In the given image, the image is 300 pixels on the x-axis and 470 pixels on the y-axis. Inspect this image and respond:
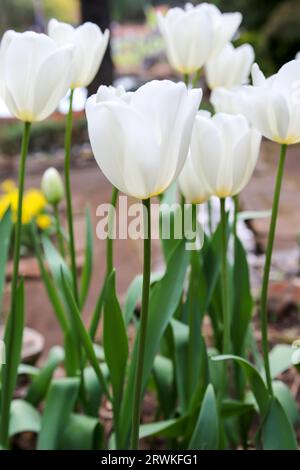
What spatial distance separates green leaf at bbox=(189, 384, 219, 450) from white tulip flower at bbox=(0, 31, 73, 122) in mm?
388

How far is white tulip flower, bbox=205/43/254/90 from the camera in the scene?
1.19m

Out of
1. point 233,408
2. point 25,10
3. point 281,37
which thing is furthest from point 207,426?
point 25,10

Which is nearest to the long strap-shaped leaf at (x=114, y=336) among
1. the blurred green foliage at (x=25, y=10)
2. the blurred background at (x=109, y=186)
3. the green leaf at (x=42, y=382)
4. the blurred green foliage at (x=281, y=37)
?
the green leaf at (x=42, y=382)

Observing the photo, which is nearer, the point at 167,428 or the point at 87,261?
the point at 167,428

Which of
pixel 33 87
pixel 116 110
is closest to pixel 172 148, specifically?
pixel 116 110

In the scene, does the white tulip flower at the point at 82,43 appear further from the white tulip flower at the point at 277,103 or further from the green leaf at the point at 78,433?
the green leaf at the point at 78,433

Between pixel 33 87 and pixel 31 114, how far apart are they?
0.03m

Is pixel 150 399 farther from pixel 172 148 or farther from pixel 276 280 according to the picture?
pixel 172 148

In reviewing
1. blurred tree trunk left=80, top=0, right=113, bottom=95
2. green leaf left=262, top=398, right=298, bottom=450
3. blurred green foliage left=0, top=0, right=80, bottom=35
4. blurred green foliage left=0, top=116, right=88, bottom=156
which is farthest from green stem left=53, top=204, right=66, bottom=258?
blurred green foliage left=0, top=0, right=80, bottom=35

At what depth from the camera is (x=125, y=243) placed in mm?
3328

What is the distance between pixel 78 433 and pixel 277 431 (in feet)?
1.05

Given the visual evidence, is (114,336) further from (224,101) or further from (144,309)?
(224,101)

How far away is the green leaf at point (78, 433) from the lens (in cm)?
109

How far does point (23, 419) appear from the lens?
3.95ft
